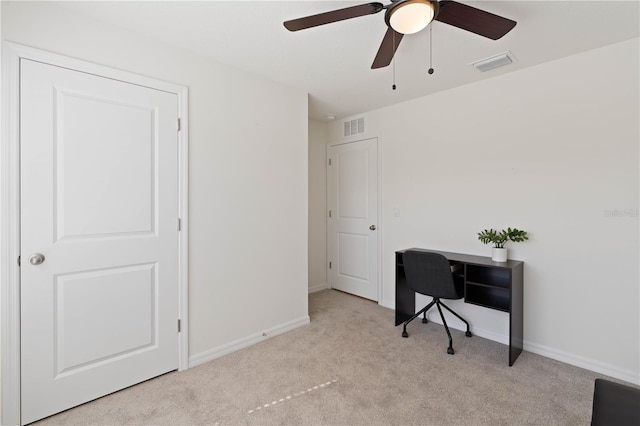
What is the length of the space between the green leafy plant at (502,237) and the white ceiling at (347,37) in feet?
4.62

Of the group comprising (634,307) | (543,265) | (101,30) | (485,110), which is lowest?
(634,307)

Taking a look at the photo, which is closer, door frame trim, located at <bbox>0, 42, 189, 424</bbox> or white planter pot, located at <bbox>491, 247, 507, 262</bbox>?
door frame trim, located at <bbox>0, 42, 189, 424</bbox>

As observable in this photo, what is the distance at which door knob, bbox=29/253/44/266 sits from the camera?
1.80 m

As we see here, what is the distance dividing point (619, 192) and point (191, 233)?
321 cm

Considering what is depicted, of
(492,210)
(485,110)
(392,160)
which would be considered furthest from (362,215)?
(485,110)

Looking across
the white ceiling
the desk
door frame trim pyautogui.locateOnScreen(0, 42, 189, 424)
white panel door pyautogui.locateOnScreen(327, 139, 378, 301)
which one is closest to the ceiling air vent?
white panel door pyautogui.locateOnScreen(327, 139, 378, 301)

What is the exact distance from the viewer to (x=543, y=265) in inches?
104

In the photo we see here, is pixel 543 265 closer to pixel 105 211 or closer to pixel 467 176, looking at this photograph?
pixel 467 176

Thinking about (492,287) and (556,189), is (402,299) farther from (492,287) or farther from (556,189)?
(556,189)

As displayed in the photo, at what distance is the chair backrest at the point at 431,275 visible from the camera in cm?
273

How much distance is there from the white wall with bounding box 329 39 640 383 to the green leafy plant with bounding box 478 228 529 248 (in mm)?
85

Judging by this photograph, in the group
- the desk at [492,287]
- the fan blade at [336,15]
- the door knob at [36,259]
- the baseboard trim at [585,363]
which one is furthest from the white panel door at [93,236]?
the baseboard trim at [585,363]

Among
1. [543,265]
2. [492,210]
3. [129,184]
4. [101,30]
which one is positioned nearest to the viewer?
[101,30]

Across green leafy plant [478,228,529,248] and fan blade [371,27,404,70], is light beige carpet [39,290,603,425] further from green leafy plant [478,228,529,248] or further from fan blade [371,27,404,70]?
fan blade [371,27,404,70]
